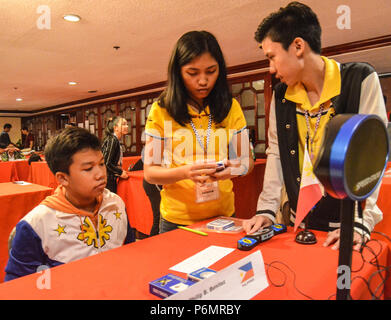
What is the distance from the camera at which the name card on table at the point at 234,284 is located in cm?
50

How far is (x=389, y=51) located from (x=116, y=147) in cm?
434

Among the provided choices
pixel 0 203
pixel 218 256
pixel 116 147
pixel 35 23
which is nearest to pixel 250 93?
pixel 116 147

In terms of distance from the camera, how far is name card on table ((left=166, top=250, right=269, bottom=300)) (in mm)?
499

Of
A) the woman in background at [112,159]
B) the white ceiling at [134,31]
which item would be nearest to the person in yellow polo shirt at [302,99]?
the white ceiling at [134,31]

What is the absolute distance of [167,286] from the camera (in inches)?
25.5

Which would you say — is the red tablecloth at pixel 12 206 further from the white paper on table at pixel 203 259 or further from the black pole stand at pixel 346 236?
the black pole stand at pixel 346 236

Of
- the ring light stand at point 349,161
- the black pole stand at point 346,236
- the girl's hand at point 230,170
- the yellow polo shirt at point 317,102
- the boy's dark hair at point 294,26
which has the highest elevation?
the boy's dark hair at point 294,26

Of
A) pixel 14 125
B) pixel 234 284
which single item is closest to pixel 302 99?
pixel 234 284

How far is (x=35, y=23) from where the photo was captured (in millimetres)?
3562

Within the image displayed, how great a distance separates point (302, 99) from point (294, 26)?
0.85 feet

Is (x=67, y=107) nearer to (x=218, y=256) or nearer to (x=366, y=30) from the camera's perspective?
(x=366, y=30)

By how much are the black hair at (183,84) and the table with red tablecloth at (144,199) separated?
2323 millimetres

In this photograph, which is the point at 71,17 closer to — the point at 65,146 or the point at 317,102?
the point at 65,146

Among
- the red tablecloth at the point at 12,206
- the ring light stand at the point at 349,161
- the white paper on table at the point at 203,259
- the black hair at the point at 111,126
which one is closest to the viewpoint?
the ring light stand at the point at 349,161
